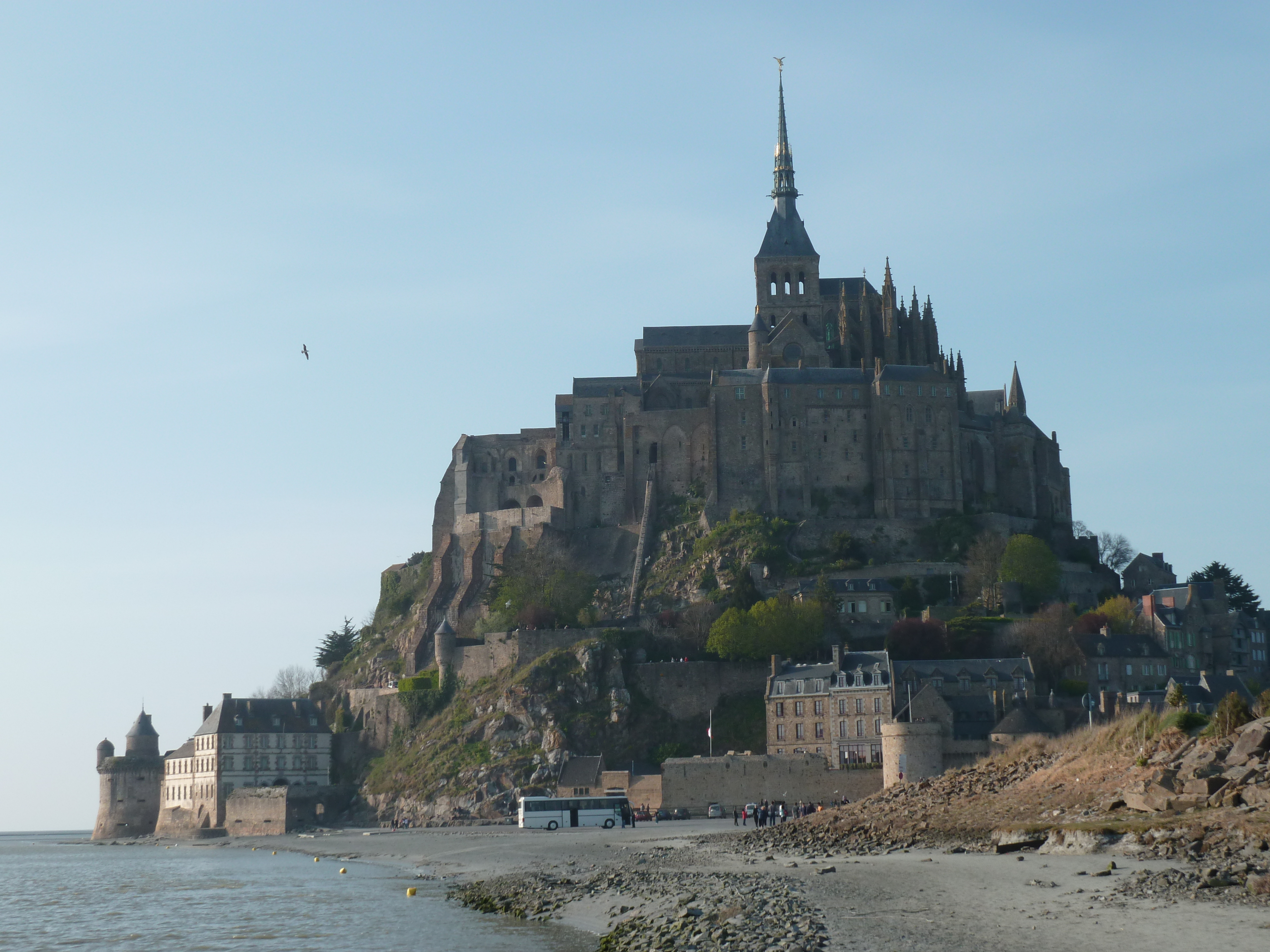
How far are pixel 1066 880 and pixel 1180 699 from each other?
49.3ft

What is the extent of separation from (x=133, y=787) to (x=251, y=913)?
58235mm

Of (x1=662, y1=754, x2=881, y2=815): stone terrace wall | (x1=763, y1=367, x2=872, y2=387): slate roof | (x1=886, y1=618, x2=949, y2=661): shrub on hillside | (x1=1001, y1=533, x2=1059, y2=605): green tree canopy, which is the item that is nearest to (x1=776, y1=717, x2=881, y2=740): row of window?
(x1=662, y1=754, x2=881, y2=815): stone terrace wall

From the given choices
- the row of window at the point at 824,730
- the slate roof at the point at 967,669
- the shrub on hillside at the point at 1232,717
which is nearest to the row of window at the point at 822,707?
the row of window at the point at 824,730

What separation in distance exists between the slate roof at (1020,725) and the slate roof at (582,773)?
61.8 feet

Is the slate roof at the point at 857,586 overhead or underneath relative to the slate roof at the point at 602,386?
underneath

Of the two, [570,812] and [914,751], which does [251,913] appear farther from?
[914,751]

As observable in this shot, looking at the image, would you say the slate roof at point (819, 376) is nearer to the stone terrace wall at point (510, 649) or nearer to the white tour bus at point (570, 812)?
the stone terrace wall at point (510, 649)

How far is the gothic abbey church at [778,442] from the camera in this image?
306 feet

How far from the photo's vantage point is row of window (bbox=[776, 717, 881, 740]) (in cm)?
6969

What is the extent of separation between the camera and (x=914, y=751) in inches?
2488

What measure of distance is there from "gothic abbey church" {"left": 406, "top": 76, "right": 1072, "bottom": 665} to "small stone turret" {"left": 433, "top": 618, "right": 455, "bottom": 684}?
504 centimetres

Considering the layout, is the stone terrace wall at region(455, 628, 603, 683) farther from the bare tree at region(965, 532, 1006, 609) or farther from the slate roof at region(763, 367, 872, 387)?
the slate roof at region(763, 367, 872, 387)

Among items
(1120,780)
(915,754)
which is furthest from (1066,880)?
(915,754)

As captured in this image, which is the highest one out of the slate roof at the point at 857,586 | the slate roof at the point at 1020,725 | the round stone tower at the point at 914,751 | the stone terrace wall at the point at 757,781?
the slate roof at the point at 857,586
